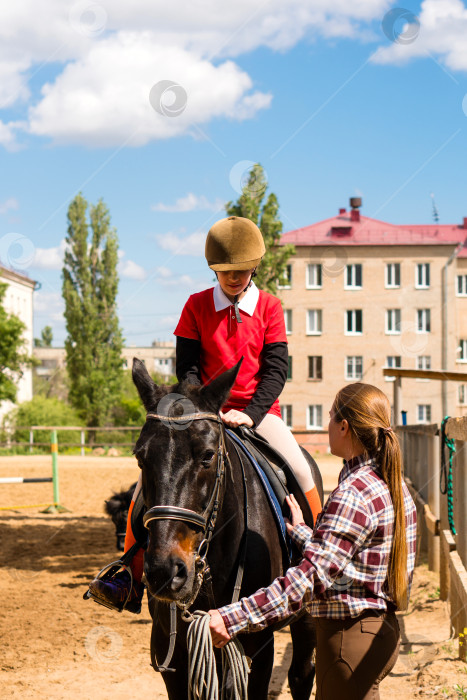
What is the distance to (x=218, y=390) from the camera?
10.8 feet

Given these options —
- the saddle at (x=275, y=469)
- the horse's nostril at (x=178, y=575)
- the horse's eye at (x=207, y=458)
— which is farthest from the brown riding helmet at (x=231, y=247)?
the horse's nostril at (x=178, y=575)

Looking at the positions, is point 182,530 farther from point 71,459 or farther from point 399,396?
point 71,459

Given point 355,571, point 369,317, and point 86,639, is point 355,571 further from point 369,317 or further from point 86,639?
point 369,317

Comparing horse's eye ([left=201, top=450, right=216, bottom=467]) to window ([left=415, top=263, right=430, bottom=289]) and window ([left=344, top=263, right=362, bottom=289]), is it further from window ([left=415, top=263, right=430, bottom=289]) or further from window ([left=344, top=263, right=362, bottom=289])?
window ([left=415, top=263, right=430, bottom=289])

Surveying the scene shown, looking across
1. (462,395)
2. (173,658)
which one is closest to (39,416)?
(462,395)

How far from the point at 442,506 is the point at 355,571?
5.78 m

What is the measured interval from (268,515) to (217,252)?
1437mm

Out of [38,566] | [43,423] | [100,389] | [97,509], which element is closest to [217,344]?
[38,566]

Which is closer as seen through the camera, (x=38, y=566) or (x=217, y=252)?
(x=217, y=252)

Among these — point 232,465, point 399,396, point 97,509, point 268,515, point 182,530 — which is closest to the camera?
point 182,530

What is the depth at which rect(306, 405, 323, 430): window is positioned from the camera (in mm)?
51688

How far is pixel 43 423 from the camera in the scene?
142 feet

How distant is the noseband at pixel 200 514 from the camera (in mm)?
2844

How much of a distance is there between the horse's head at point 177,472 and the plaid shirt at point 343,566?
325mm
